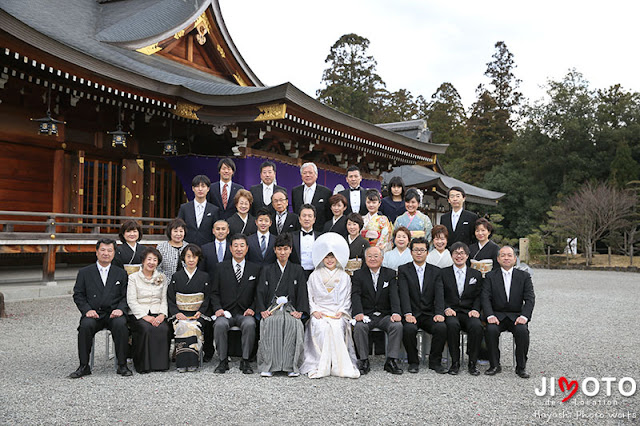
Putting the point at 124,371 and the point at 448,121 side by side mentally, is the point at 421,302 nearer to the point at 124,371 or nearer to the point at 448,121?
the point at 124,371

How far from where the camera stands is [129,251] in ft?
15.4

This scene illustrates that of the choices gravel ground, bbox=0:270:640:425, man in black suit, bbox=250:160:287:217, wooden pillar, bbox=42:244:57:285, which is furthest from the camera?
wooden pillar, bbox=42:244:57:285

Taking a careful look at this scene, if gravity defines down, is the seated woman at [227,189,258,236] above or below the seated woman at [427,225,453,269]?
above

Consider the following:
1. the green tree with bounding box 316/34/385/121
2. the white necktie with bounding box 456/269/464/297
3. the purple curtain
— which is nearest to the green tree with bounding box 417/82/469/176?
the green tree with bounding box 316/34/385/121

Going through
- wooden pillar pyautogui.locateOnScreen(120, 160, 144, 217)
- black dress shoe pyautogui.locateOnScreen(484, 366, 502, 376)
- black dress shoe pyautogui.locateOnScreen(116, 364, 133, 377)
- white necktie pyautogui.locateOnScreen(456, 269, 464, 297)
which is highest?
wooden pillar pyautogui.locateOnScreen(120, 160, 144, 217)

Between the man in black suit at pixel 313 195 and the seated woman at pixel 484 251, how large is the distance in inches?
60.7

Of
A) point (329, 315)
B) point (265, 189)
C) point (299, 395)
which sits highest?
point (265, 189)

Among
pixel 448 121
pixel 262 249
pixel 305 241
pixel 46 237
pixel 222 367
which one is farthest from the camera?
pixel 448 121

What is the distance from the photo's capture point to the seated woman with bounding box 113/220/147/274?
465 cm

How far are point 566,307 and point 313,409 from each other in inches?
281

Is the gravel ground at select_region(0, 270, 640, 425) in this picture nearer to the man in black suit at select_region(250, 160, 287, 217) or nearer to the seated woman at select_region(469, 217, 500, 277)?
the seated woman at select_region(469, 217, 500, 277)

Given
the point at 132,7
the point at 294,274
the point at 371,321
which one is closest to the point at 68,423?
the point at 294,274

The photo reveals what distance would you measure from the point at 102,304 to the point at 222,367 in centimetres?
114

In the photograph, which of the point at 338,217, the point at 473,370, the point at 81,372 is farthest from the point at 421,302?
the point at 81,372
